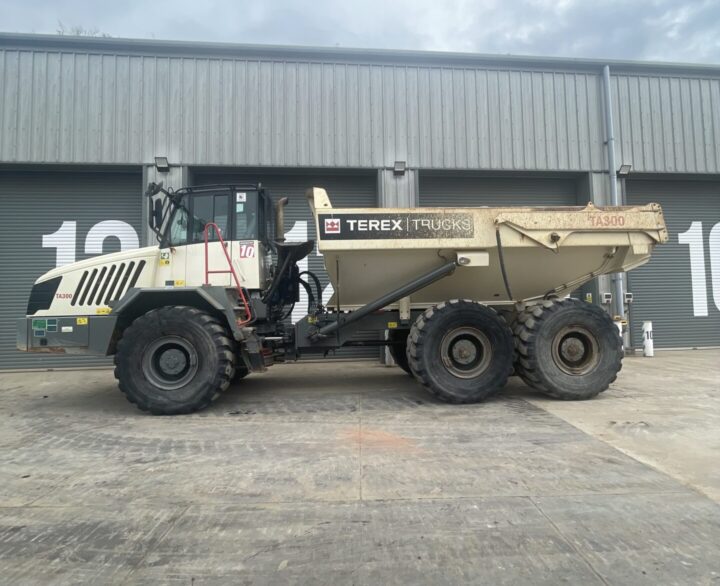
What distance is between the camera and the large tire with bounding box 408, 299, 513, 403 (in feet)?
19.7

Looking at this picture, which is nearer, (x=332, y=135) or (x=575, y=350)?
(x=575, y=350)

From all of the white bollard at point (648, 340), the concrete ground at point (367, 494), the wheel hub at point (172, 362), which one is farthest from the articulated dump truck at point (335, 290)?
the white bollard at point (648, 340)

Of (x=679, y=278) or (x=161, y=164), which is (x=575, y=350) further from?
(x=161, y=164)

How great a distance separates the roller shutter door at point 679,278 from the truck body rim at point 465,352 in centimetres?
748

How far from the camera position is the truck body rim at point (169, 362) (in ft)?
18.9

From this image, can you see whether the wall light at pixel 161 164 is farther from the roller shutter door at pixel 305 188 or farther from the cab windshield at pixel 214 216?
the cab windshield at pixel 214 216

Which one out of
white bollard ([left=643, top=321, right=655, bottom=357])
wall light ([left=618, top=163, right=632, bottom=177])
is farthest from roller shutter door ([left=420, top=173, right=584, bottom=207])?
white bollard ([left=643, top=321, right=655, bottom=357])

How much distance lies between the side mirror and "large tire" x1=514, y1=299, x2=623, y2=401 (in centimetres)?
532

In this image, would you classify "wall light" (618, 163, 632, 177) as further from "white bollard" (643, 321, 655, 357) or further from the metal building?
"white bollard" (643, 321, 655, 357)

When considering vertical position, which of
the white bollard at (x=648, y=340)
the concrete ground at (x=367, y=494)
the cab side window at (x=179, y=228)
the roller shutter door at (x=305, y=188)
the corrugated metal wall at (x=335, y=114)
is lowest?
the concrete ground at (x=367, y=494)

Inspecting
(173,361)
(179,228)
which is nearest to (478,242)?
(179,228)

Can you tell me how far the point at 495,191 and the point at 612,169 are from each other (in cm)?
283

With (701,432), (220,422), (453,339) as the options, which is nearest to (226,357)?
(220,422)

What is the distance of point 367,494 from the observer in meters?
3.35
